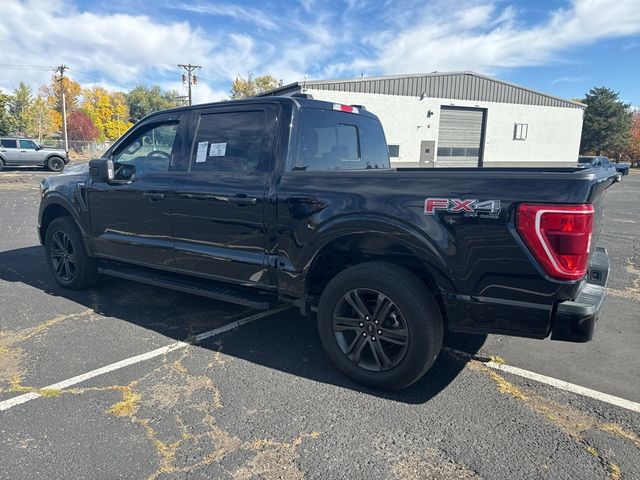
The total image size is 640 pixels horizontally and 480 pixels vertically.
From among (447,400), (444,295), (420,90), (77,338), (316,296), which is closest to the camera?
(444,295)

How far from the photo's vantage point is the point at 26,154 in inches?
968

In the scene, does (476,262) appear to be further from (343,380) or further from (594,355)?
(594,355)

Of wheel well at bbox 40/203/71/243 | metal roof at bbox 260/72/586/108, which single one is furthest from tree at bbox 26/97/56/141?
wheel well at bbox 40/203/71/243

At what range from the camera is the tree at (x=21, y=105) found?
52.0 m

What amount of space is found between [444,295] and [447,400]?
2.41 ft

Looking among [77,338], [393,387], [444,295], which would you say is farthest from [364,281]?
[77,338]

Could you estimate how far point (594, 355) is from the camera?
3.60 meters

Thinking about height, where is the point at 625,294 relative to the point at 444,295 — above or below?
below

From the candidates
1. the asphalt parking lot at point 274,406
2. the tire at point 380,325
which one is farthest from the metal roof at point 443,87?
the tire at point 380,325

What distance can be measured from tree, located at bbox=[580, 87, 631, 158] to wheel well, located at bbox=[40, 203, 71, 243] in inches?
2299

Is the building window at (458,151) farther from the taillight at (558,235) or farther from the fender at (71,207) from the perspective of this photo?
the taillight at (558,235)

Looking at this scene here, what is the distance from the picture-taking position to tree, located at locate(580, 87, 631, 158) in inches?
2007

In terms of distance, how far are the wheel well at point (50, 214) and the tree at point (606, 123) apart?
192 ft

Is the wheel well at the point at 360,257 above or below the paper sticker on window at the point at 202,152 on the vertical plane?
below
